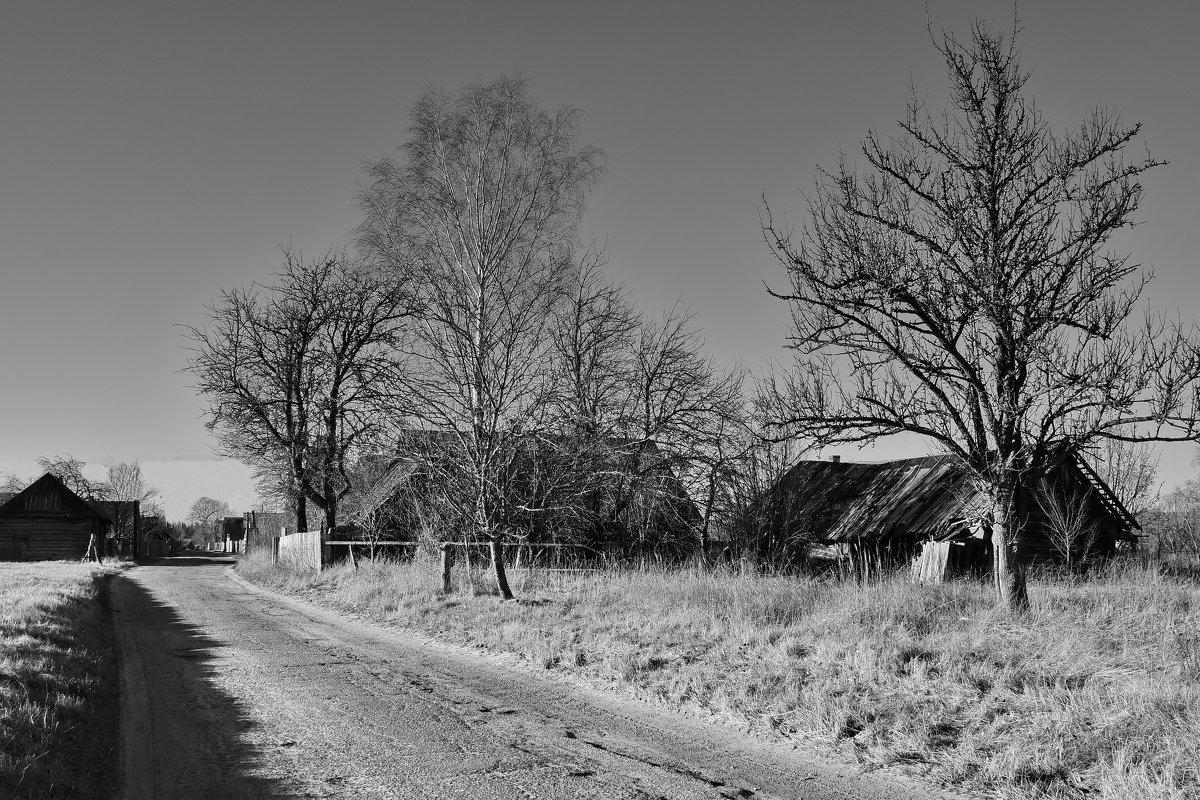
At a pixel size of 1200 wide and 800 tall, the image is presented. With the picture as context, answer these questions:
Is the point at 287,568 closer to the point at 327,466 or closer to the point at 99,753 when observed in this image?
the point at 327,466

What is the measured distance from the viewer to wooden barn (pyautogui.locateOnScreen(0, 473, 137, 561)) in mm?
53025

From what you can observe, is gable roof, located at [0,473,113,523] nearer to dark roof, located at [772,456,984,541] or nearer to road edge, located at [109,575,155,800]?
dark roof, located at [772,456,984,541]

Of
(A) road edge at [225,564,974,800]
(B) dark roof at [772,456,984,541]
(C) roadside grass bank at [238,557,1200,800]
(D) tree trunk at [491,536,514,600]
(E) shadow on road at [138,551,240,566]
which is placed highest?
(B) dark roof at [772,456,984,541]

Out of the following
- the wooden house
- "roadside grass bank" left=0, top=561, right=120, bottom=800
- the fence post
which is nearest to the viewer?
"roadside grass bank" left=0, top=561, right=120, bottom=800

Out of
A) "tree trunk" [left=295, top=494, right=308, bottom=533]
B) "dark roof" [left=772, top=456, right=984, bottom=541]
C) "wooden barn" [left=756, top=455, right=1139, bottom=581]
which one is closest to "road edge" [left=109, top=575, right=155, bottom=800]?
"wooden barn" [left=756, top=455, right=1139, bottom=581]

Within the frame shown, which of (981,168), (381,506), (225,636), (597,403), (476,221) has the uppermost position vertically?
(476,221)

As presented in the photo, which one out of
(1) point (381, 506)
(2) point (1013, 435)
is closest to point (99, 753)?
(2) point (1013, 435)

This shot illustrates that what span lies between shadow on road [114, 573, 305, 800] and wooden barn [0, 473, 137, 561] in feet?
165

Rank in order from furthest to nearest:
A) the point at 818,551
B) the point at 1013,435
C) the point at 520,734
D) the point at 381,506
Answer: the point at 818,551
the point at 381,506
the point at 1013,435
the point at 520,734

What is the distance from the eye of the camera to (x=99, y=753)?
6520 millimetres

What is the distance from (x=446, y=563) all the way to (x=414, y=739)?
10.4m

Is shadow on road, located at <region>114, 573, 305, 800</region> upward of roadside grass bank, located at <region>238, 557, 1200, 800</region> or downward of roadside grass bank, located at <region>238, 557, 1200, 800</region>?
downward

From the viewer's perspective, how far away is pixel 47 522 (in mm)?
54000

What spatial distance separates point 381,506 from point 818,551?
15.2 m
